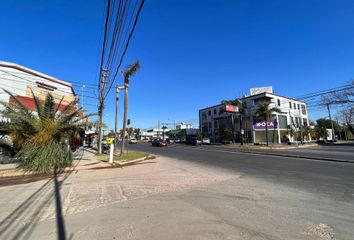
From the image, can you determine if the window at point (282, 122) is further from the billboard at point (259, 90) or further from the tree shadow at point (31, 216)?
the tree shadow at point (31, 216)

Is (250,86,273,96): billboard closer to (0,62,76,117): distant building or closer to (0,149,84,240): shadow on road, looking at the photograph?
(0,62,76,117): distant building

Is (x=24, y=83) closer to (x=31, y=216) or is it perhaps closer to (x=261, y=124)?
(x=31, y=216)

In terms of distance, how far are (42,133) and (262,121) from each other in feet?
159

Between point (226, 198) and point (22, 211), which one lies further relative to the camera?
point (226, 198)

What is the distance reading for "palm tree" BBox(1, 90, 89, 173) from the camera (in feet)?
42.1

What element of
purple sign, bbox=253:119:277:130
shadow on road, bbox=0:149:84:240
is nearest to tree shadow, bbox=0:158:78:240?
shadow on road, bbox=0:149:84:240

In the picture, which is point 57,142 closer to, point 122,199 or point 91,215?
point 122,199

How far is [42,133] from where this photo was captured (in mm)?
13398

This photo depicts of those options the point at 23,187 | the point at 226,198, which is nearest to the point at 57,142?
the point at 23,187

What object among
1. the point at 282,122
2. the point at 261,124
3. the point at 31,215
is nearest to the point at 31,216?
the point at 31,215

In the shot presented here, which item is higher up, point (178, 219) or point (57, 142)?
point (57, 142)

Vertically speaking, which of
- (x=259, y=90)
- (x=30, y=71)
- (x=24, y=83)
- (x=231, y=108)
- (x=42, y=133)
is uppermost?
(x=259, y=90)

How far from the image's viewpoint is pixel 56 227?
457cm

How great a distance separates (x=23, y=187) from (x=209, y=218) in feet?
24.9
